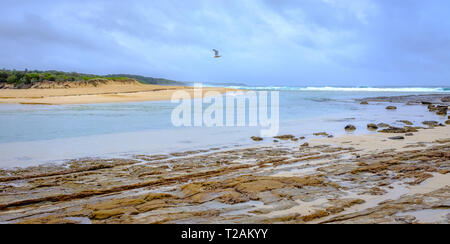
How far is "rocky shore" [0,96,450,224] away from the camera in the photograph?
410cm

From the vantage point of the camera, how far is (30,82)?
38.7 meters

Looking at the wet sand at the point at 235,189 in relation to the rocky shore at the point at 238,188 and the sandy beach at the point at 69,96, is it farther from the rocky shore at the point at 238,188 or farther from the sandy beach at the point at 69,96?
the sandy beach at the point at 69,96

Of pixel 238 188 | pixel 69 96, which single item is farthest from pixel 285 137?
pixel 69 96

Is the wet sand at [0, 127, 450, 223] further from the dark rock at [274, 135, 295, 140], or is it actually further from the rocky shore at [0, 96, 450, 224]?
the dark rock at [274, 135, 295, 140]

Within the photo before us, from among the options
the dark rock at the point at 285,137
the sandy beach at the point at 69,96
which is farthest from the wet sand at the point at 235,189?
the sandy beach at the point at 69,96

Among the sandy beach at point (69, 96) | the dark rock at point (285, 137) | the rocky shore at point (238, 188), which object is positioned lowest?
the rocky shore at point (238, 188)

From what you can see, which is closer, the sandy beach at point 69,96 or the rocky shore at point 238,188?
the rocky shore at point 238,188

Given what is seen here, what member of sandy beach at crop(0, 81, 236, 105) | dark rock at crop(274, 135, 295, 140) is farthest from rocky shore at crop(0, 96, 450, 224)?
sandy beach at crop(0, 81, 236, 105)

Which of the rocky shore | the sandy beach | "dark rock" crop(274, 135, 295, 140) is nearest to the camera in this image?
the rocky shore

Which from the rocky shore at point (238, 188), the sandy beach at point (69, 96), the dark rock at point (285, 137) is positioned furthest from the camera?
the sandy beach at point (69, 96)

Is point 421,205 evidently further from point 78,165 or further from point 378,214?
point 78,165

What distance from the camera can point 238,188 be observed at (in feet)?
16.7

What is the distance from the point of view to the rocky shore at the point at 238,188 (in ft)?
13.5
